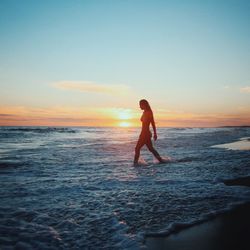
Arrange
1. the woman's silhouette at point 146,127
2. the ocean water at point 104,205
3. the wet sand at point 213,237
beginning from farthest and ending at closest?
the woman's silhouette at point 146,127 → the ocean water at point 104,205 → the wet sand at point 213,237

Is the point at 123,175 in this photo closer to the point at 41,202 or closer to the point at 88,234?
the point at 41,202

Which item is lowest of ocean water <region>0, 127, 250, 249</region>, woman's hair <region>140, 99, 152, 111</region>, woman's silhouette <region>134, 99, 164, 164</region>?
ocean water <region>0, 127, 250, 249</region>

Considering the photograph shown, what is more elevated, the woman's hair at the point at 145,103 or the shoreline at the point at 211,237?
the woman's hair at the point at 145,103

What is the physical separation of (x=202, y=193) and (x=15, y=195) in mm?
3688

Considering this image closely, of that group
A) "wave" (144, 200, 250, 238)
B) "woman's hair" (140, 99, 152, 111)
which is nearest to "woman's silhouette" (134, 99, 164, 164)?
"woman's hair" (140, 99, 152, 111)

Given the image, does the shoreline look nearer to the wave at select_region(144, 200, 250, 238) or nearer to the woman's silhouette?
the wave at select_region(144, 200, 250, 238)

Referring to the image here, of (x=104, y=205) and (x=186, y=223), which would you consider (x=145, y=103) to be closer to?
(x=104, y=205)

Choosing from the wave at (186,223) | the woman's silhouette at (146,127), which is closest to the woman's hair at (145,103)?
the woman's silhouette at (146,127)

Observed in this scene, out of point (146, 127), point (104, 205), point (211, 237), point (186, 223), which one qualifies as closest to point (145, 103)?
point (146, 127)

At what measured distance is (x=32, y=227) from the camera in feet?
11.6

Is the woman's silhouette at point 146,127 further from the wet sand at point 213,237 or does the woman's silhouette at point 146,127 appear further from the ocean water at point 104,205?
the wet sand at point 213,237

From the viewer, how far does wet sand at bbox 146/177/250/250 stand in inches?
115

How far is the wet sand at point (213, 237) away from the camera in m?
2.92

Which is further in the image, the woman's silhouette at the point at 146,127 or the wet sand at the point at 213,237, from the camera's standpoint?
the woman's silhouette at the point at 146,127
